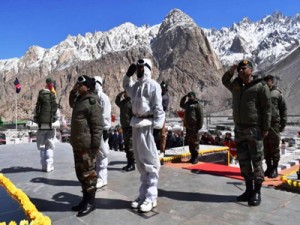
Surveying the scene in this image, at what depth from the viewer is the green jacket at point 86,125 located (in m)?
4.08

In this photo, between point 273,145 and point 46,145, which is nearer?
point 273,145

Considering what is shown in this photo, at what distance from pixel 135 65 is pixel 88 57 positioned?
163 m

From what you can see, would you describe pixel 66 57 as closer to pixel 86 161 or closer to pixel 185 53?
pixel 185 53

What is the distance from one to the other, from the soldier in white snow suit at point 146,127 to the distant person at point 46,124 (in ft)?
9.53

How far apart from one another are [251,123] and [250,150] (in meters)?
0.37

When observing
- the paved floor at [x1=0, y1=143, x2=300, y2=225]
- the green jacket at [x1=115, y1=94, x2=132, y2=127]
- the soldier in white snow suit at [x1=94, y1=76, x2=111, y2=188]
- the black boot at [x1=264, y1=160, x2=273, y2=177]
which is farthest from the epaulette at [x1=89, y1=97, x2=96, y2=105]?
the black boot at [x1=264, y1=160, x2=273, y2=177]

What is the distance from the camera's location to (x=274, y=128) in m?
5.91

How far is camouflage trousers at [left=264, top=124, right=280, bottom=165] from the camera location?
589cm

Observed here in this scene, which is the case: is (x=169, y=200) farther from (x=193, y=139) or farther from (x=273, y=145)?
(x=193, y=139)

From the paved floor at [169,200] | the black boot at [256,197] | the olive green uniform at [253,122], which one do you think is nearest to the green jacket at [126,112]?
the paved floor at [169,200]

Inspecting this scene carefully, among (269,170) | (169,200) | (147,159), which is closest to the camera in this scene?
(147,159)

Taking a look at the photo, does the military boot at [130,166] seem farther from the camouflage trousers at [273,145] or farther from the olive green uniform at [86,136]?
the camouflage trousers at [273,145]

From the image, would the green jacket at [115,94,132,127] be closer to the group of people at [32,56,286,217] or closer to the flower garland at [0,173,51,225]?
the group of people at [32,56,286,217]

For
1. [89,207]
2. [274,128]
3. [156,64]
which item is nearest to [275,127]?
[274,128]
